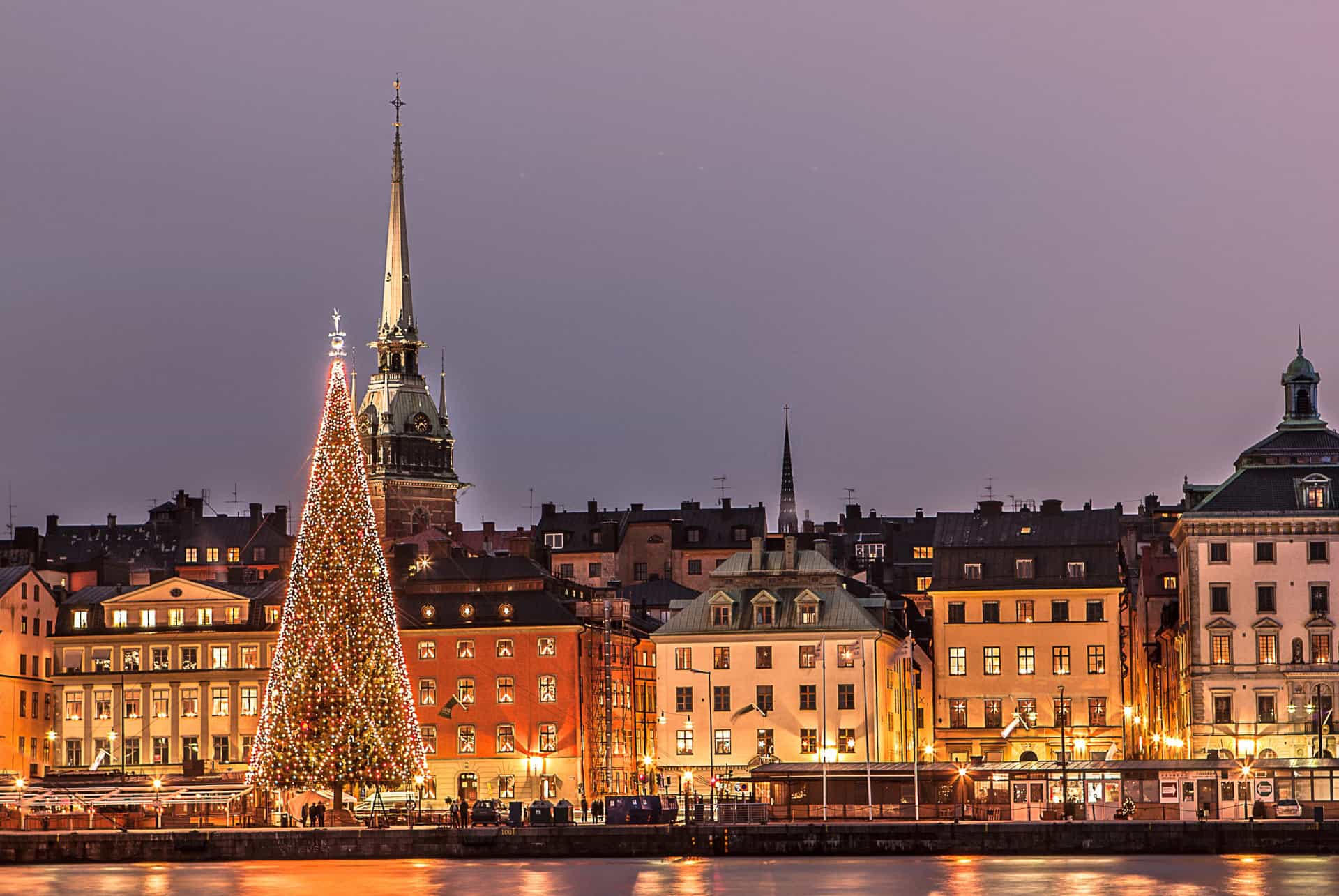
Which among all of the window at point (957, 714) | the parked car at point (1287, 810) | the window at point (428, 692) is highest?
the window at point (428, 692)

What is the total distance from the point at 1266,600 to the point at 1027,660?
13.3m

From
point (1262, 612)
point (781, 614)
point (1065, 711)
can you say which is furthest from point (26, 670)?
point (1262, 612)

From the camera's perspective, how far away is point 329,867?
300 ft

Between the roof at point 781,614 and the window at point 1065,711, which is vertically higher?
the roof at point 781,614

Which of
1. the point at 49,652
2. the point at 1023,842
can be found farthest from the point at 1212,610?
the point at 49,652

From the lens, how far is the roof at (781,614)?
128 meters

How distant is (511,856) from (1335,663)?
1678 inches

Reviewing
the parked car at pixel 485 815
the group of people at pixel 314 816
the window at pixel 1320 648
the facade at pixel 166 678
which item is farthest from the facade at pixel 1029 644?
the group of people at pixel 314 816

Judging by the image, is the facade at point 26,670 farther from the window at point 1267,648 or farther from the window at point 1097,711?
the window at point 1267,648

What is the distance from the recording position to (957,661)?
13175 cm

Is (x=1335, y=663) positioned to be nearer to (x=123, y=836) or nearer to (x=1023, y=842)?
(x=1023, y=842)

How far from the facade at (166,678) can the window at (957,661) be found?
33639 millimetres

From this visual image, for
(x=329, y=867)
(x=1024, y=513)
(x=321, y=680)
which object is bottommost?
(x=329, y=867)

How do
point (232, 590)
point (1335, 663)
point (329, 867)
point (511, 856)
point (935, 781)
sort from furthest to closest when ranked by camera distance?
point (232, 590), point (1335, 663), point (935, 781), point (511, 856), point (329, 867)
